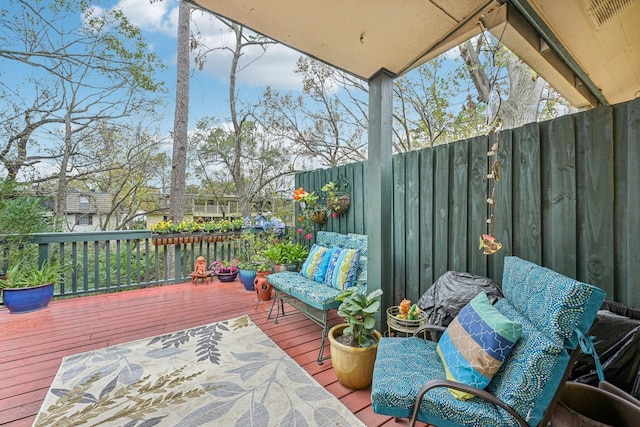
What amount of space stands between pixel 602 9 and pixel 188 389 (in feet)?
12.6

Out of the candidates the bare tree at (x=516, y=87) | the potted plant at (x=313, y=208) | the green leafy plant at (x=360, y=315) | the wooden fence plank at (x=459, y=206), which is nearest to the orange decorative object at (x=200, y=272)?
the potted plant at (x=313, y=208)

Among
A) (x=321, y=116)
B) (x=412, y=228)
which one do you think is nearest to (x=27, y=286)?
(x=412, y=228)

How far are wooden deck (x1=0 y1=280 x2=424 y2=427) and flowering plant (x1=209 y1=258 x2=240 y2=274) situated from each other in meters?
0.37

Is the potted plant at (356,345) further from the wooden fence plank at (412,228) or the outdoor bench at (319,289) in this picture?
the wooden fence plank at (412,228)

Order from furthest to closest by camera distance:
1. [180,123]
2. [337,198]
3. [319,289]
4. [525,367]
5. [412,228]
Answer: [180,123] < [337,198] < [319,289] < [412,228] < [525,367]

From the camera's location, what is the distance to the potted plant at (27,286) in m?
3.06

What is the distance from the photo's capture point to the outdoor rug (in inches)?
62.5

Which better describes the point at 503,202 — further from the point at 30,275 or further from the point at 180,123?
the point at 180,123

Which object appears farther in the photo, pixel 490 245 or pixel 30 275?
pixel 30 275

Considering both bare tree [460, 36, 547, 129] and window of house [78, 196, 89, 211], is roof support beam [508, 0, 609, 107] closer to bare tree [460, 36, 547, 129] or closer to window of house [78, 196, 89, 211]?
bare tree [460, 36, 547, 129]

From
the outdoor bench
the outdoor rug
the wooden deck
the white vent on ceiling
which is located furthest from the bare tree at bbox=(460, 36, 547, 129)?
the outdoor rug

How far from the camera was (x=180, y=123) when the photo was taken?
5.71 meters

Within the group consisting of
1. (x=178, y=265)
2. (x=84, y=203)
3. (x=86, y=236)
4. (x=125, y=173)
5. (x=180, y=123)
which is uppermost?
(x=180, y=123)

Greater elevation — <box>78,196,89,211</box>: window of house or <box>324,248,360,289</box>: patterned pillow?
<box>78,196,89,211</box>: window of house
